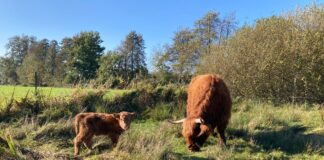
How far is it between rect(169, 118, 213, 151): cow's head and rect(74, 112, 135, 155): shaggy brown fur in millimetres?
1429

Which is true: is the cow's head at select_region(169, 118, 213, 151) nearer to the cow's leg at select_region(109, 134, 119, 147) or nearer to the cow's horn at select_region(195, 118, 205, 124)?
the cow's horn at select_region(195, 118, 205, 124)

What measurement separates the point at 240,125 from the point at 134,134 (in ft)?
10.7

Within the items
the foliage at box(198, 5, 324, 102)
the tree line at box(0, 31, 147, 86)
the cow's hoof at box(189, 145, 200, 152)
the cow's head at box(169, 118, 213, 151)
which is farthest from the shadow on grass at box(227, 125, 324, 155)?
the tree line at box(0, 31, 147, 86)

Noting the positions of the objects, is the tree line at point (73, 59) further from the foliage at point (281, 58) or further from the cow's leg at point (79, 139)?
the cow's leg at point (79, 139)

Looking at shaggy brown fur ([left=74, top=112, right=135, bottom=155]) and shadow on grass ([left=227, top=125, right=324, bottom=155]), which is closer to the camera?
shaggy brown fur ([left=74, top=112, right=135, bottom=155])

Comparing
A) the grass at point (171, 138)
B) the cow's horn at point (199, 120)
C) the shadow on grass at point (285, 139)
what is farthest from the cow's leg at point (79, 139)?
the shadow on grass at point (285, 139)

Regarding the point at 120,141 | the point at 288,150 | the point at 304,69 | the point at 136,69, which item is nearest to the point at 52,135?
the point at 120,141

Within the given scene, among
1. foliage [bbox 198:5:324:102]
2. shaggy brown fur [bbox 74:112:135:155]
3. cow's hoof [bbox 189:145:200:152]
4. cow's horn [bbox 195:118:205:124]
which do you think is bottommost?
cow's hoof [bbox 189:145:200:152]

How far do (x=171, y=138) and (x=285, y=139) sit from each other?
2859mm

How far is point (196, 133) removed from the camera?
891cm

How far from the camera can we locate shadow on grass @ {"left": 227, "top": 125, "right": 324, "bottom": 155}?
29.0 feet

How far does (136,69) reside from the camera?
50.2m

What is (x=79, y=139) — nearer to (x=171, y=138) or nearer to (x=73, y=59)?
(x=171, y=138)

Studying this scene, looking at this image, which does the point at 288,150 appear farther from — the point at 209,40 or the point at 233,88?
the point at 209,40
